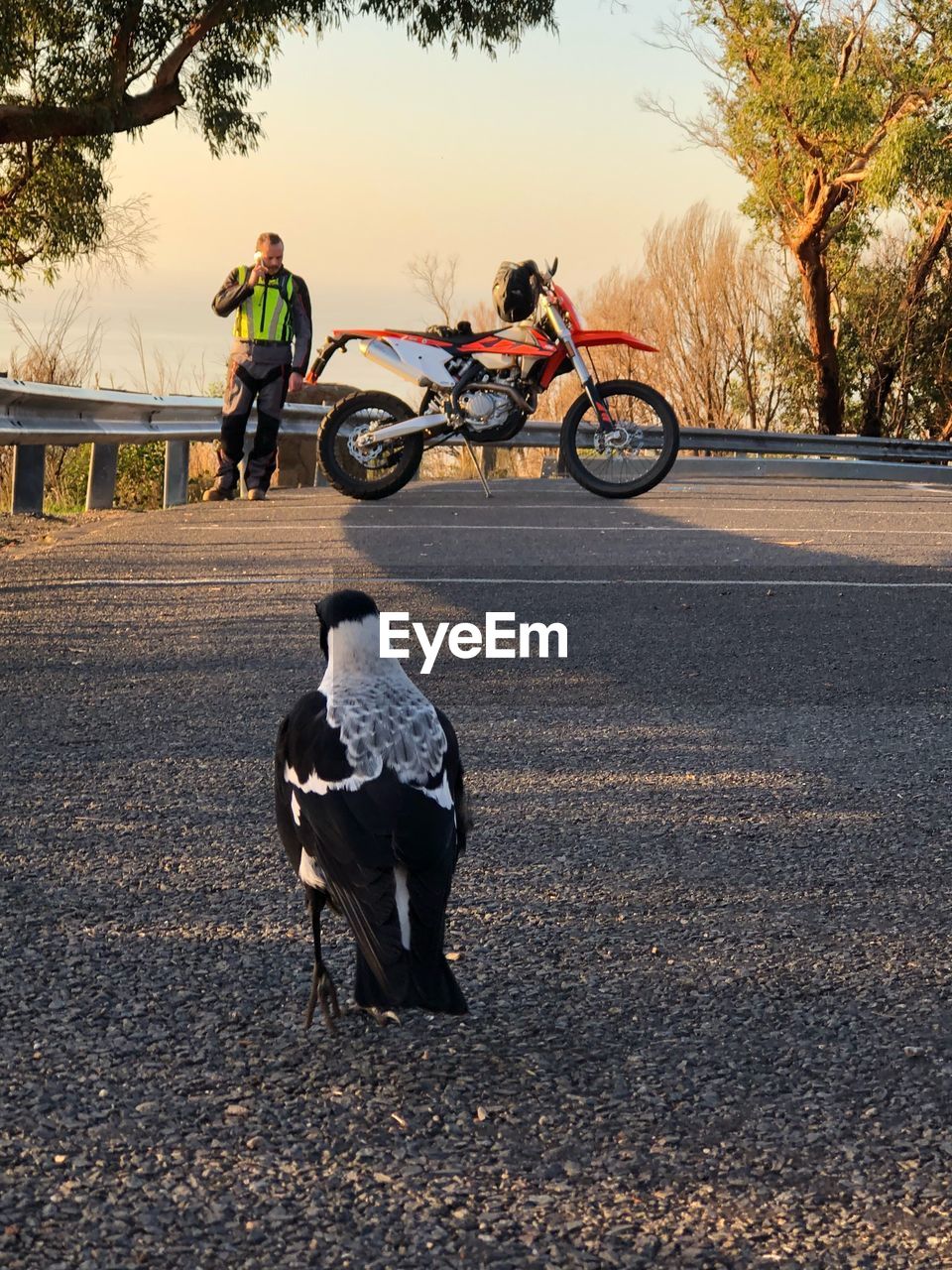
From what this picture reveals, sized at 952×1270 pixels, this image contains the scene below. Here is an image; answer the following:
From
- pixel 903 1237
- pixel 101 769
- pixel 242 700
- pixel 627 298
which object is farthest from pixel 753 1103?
pixel 627 298

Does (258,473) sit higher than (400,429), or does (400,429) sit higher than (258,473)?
(400,429)

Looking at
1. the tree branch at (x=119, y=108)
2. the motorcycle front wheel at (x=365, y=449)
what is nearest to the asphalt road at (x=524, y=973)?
the motorcycle front wheel at (x=365, y=449)

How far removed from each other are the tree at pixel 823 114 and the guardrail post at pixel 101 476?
18.6m

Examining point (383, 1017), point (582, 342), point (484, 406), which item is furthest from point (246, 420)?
point (383, 1017)

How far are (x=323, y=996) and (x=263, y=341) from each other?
10914 mm

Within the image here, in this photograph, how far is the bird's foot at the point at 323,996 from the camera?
3.08 m

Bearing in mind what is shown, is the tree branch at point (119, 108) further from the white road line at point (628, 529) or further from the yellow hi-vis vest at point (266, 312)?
the white road line at point (628, 529)

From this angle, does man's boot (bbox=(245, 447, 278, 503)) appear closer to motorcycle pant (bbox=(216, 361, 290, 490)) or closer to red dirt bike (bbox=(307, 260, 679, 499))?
motorcycle pant (bbox=(216, 361, 290, 490))

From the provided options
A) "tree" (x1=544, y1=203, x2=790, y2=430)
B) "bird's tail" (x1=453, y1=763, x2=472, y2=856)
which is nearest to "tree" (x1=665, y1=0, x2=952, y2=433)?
"tree" (x1=544, y1=203, x2=790, y2=430)

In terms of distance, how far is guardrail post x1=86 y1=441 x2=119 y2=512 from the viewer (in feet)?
43.8

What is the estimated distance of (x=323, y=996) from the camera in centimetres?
310

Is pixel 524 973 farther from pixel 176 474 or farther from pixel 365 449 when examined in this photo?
pixel 176 474

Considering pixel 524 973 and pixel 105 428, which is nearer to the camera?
pixel 524 973

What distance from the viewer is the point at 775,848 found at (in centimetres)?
432
